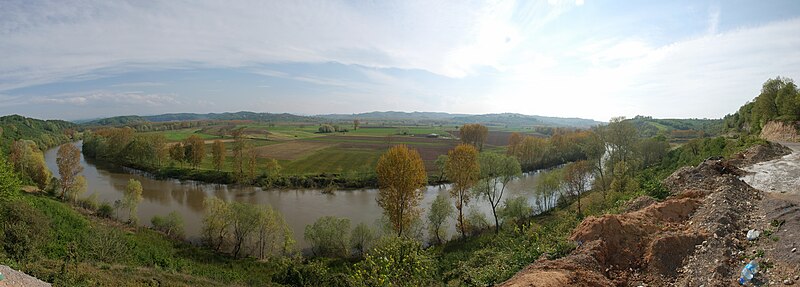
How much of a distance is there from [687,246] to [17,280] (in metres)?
21.9

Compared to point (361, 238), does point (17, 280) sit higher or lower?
higher

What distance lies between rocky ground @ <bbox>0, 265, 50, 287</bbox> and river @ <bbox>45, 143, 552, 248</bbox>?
18.9 metres

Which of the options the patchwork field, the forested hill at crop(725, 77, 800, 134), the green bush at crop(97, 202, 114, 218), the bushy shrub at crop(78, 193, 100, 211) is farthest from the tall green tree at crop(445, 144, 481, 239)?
the patchwork field

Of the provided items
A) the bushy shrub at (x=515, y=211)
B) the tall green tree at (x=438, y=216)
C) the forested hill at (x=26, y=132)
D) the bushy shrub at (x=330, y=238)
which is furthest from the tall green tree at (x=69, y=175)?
the forested hill at (x=26, y=132)

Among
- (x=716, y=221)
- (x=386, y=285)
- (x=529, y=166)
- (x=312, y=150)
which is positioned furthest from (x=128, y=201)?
(x=529, y=166)

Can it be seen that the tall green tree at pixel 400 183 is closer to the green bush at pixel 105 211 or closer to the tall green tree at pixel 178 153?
the green bush at pixel 105 211

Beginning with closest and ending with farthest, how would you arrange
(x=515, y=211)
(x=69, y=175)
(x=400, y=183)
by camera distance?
(x=400, y=183) → (x=515, y=211) → (x=69, y=175)

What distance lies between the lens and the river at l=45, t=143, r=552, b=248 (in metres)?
38.2

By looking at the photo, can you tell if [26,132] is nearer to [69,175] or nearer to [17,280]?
[69,175]

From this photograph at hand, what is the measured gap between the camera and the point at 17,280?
39.6 feet

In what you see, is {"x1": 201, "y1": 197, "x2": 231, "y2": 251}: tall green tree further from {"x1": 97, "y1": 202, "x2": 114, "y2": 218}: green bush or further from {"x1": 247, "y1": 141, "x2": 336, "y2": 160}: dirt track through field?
{"x1": 247, "y1": 141, "x2": 336, "y2": 160}: dirt track through field

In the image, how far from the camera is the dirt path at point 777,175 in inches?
627

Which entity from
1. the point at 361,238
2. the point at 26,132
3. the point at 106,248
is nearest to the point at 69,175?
the point at 106,248

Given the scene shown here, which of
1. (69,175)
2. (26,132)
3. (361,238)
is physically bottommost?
(361,238)
